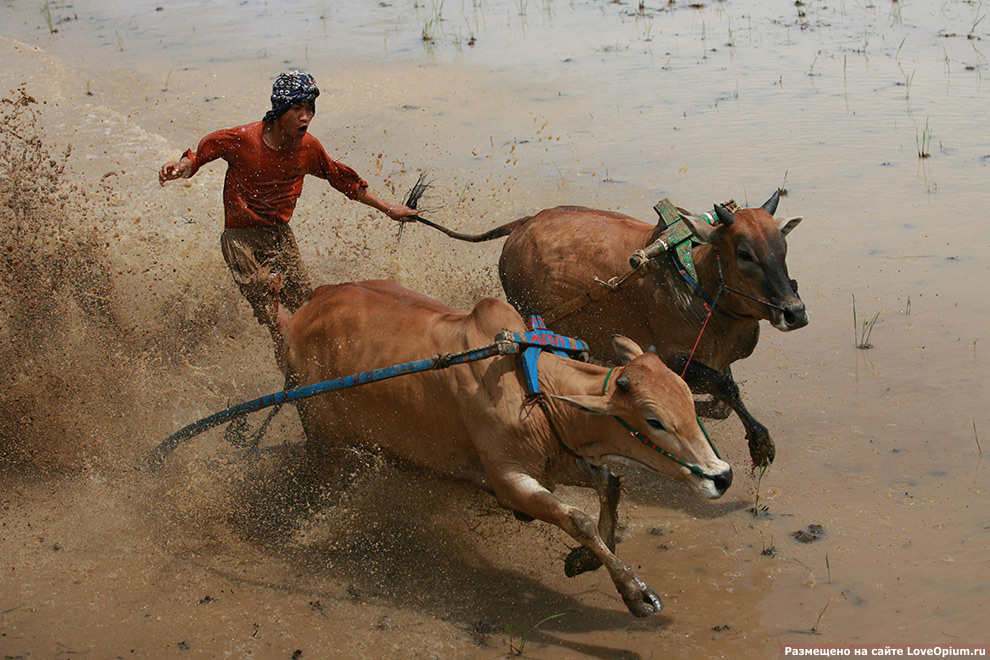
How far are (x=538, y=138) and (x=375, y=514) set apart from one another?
5570 millimetres

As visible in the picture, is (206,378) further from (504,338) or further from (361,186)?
(504,338)

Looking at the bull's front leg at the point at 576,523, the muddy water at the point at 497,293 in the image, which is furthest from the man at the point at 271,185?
the bull's front leg at the point at 576,523

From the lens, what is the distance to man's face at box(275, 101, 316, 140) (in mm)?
5375

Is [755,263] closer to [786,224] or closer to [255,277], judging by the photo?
[786,224]

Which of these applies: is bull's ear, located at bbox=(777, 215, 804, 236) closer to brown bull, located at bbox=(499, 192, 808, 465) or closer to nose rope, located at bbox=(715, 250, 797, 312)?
brown bull, located at bbox=(499, 192, 808, 465)

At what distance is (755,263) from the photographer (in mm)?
4941

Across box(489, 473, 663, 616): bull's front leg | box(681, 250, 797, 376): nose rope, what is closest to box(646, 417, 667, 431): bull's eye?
box(489, 473, 663, 616): bull's front leg

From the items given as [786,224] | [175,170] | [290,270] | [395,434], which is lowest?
[395,434]

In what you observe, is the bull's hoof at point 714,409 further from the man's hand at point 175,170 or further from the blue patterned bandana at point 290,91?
the man's hand at point 175,170

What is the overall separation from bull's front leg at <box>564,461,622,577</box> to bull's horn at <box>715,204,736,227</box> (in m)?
1.38

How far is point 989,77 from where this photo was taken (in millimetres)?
10188

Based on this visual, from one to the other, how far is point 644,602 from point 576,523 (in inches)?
14.9

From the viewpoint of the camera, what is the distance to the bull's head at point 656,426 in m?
3.77

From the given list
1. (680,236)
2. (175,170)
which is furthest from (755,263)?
(175,170)
